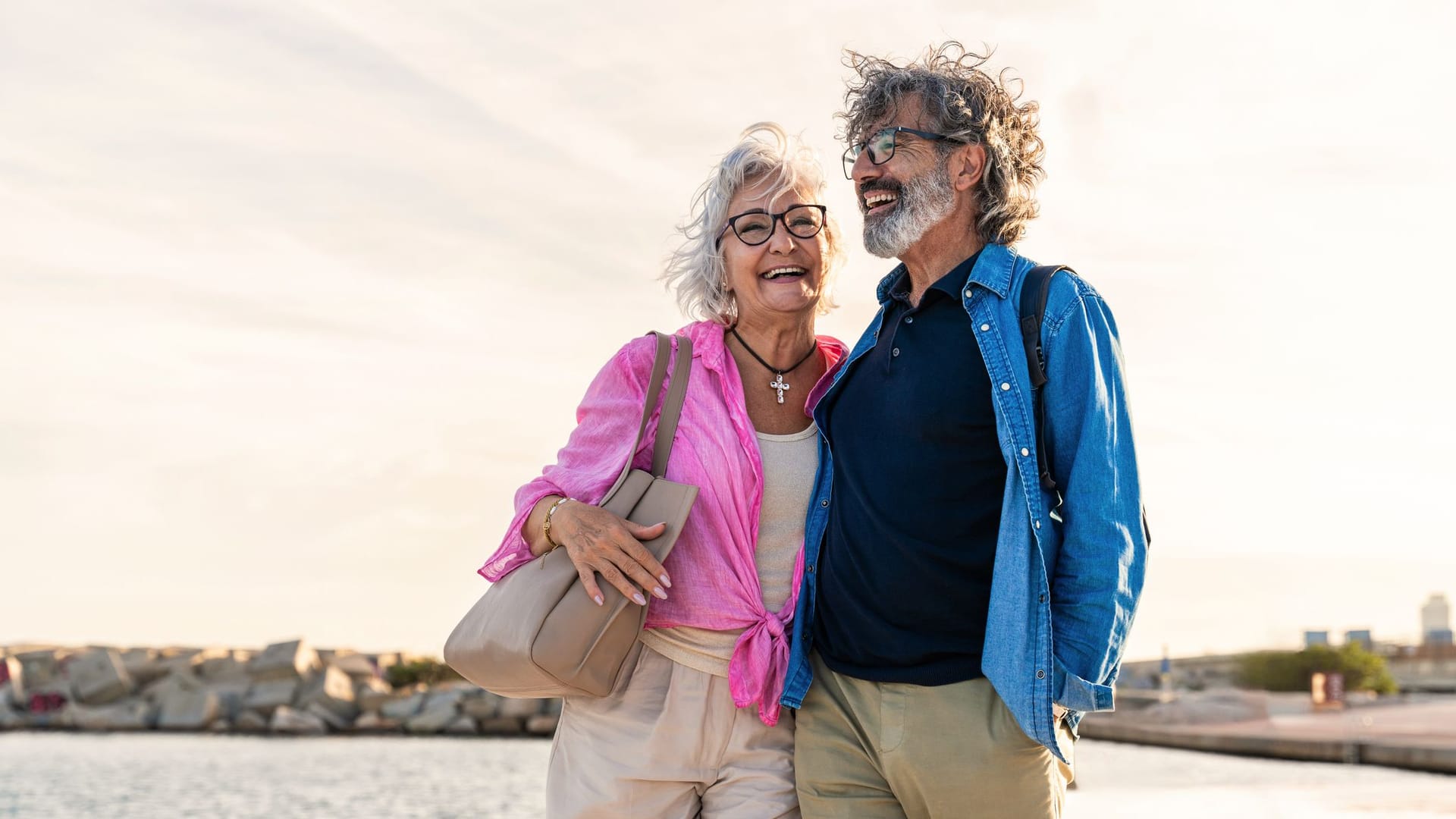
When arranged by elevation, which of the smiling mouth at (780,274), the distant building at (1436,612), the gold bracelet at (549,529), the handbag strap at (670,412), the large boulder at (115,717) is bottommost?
the large boulder at (115,717)

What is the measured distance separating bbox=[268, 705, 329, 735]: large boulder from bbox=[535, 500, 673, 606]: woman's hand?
20.7 metres

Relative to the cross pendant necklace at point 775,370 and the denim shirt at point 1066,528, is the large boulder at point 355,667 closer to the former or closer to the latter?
the cross pendant necklace at point 775,370

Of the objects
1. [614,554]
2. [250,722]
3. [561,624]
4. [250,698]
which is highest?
[614,554]

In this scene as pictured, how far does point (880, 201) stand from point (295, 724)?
69.0 feet

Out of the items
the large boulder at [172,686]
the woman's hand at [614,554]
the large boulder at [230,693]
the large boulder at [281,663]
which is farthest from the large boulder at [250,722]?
the woman's hand at [614,554]

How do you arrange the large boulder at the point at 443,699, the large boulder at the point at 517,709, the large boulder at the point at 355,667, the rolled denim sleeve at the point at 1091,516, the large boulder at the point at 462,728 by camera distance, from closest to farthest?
1. the rolled denim sleeve at the point at 1091,516
2. the large boulder at the point at 462,728
3. the large boulder at the point at 517,709
4. the large boulder at the point at 443,699
5. the large boulder at the point at 355,667

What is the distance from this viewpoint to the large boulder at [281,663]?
23.4 m

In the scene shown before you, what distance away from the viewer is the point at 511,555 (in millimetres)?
2795

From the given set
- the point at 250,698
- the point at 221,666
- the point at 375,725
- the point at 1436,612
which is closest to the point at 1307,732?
the point at 375,725

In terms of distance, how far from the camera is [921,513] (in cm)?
246

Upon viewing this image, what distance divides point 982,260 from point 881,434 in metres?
0.40

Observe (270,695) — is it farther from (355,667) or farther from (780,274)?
(780,274)

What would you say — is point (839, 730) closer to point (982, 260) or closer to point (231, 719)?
point (982, 260)

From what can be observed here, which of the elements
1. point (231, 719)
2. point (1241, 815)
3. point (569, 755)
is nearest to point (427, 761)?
point (231, 719)
